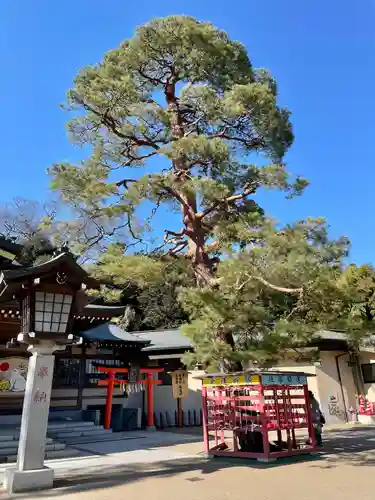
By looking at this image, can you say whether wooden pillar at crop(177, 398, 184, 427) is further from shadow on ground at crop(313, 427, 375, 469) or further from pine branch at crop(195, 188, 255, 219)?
pine branch at crop(195, 188, 255, 219)

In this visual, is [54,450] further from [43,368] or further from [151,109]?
[151,109]

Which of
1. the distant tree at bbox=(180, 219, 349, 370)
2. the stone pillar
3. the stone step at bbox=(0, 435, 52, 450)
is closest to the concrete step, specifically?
the stone step at bbox=(0, 435, 52, 450)

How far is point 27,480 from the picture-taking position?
6.19 metres

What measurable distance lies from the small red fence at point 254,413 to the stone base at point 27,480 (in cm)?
385

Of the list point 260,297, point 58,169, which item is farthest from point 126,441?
point 58,169

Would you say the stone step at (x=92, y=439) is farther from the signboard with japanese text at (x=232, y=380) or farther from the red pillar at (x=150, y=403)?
the signboard with japanese text at (x=232, y=380)

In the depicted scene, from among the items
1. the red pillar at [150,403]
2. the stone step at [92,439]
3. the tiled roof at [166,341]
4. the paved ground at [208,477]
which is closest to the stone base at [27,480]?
the paved ground at [208,477]

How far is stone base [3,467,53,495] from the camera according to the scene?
6.11 metres

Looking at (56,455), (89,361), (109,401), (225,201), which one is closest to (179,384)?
(109,401)

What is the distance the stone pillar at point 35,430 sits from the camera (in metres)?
6.20

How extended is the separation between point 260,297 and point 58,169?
5.66 m

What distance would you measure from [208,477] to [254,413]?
2268 millimetres

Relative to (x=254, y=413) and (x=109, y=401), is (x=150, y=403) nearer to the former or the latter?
(x=109, y=401)

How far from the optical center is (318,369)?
56.3 feet
